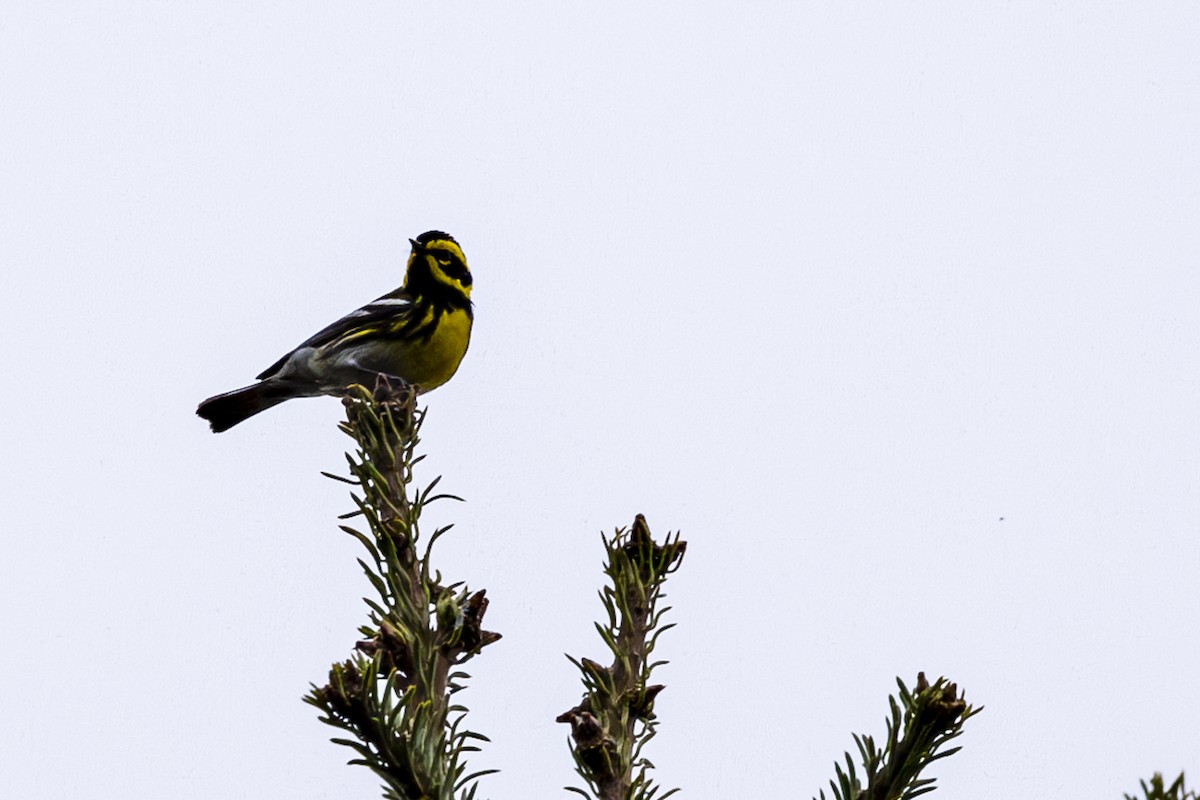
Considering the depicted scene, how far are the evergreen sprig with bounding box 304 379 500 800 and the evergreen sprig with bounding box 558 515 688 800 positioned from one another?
7.9 inches

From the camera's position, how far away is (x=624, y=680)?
2.57 m

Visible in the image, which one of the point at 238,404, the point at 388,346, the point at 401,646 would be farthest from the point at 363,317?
the point at 401,646

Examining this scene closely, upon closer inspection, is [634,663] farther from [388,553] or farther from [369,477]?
[369,477]

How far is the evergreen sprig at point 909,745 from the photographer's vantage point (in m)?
2.35

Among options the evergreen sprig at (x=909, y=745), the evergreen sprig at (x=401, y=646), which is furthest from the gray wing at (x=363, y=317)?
the evergreen sprig at (x=909, y=745)

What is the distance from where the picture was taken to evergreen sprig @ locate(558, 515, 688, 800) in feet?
7.89

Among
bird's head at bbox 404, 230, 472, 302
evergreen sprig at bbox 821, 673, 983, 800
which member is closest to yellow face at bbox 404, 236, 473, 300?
bird's head at bbox 404, 230, 472, 302

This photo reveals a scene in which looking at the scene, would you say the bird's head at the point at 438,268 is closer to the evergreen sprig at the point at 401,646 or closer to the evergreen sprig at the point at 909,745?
the evergreen sprig at the point at 401,646

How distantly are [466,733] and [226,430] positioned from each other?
575 centimetres

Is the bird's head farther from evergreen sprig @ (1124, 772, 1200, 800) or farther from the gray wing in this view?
evergreen sprig @ (1124, 772, 1200, 800)

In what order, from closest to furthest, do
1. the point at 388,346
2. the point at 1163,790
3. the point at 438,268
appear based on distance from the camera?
the point at 1163,790 → the point at 388,346 → the point at 438,268

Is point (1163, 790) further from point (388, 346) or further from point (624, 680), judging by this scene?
point (388, 346)

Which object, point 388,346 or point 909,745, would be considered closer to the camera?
point 909,745

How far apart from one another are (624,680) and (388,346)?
497 centimetres
